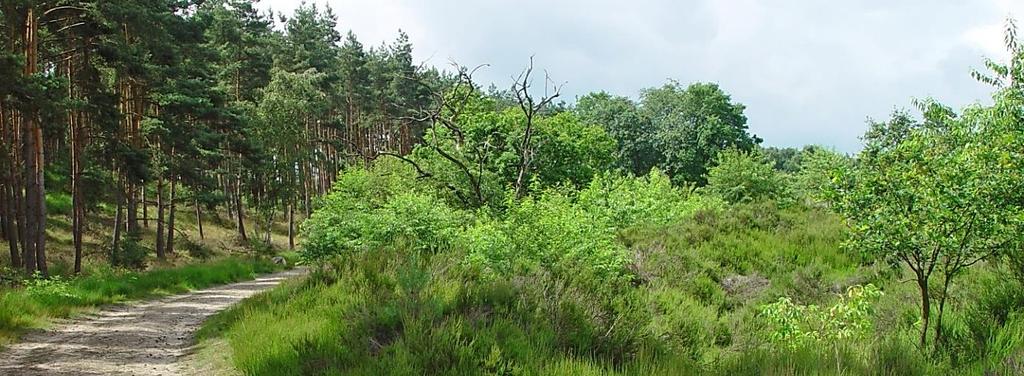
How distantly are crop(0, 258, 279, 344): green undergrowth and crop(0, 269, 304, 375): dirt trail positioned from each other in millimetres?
329

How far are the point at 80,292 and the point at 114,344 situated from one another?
500 cm

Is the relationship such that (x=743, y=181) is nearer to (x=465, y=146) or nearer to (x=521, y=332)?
(x=465, y=146)

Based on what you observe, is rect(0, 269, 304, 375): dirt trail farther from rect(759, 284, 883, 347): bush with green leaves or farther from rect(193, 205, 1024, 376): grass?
rect(759, 284, 883, 347): bush with green leaves

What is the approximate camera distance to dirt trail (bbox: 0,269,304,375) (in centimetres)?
724

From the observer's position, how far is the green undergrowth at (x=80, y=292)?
9.54 metres

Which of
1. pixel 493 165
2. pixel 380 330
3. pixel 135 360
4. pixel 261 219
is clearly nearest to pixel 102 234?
pixel 261 219

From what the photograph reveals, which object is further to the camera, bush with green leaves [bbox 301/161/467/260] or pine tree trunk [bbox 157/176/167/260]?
pine tree trunk [bbox 157/176/167/260]

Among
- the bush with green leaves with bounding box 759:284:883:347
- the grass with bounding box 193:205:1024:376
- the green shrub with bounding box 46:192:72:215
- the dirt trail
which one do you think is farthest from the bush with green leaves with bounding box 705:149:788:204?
the green shrub with bounding box 46:192:72:215

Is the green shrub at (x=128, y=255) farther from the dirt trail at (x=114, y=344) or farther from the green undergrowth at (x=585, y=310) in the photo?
the dirt trail at (x=114, y=344)

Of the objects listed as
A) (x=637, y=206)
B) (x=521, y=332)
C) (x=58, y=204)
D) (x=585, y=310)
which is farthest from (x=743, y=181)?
(x=58, y=204)

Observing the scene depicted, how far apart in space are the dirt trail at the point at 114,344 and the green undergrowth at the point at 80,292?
1.08 feet

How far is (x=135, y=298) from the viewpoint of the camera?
14.3 metres

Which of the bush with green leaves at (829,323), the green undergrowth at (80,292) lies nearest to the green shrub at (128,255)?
the green undergrowth at (80,292)

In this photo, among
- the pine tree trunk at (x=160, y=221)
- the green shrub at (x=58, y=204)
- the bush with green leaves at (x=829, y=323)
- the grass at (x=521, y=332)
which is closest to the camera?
the grass at (x=521, y=332)
